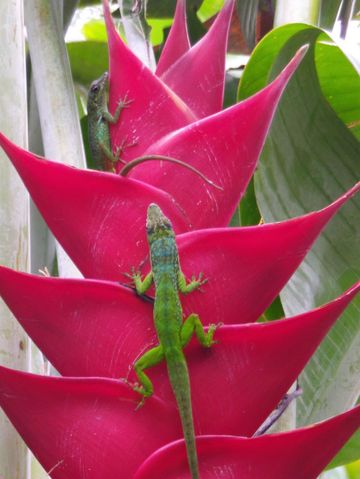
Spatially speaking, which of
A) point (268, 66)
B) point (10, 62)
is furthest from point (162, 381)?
point (268, 66)

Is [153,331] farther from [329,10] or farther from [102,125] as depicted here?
[329,10]

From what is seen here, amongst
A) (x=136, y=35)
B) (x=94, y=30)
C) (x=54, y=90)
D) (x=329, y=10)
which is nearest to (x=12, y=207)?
(x=54, y=90)

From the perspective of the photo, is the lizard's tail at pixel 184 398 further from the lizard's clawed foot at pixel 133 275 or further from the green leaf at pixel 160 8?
the green leaf at pixel 160 8

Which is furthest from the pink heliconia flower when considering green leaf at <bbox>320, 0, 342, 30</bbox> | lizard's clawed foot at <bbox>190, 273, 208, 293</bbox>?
green leaf at <bbox>320, 0, 342, 30</bbox>

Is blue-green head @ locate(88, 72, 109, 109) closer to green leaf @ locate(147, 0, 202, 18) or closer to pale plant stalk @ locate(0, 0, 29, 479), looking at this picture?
pale plant stalk @ locate(0, 0, 29, 479)

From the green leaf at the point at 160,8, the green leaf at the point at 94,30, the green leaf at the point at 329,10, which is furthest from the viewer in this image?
the green leaf at the point at 94,30

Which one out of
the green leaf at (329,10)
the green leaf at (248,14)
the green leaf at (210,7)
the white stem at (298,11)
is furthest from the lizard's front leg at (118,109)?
the green leaf at (210,7)

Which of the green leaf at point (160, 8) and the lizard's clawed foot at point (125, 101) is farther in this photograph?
the green leaf at point (160, 8)

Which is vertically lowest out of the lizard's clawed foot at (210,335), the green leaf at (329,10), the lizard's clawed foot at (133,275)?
the lizard's clawed foot at (210,335)
